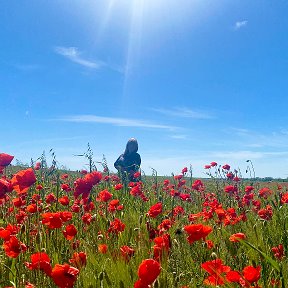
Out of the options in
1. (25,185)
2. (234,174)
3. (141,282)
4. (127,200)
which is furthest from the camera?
(234,174)

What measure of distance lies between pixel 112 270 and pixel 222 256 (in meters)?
1.24

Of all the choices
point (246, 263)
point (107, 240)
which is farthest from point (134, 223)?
point (246, 263)

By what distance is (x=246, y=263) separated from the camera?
10.1ft

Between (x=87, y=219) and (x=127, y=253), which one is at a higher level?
(x=87, y=219)

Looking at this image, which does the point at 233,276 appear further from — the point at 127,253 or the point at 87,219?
the point at 87,219

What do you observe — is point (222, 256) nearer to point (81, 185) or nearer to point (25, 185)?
point (81, 185)

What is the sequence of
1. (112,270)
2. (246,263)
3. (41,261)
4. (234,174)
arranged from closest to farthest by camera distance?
(41,261) < (112,270) < (246,263) < (234,174)

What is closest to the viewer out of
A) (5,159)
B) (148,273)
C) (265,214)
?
(148,273)

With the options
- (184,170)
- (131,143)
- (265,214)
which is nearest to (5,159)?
(265,214)

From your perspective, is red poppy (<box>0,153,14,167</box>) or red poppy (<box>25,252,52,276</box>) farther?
red poppy (<box>0,153,14,167</box>)

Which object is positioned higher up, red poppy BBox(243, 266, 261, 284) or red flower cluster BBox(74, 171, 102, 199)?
red flower cluster BBox(74, 171, 102, 199)

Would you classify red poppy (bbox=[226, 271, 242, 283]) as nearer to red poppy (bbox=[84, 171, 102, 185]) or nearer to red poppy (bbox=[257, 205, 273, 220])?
red poppy (bbox=[84, 171, 102, 185])

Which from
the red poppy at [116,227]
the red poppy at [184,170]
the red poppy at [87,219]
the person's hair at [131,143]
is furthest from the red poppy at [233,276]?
the person's hair at [131,143]

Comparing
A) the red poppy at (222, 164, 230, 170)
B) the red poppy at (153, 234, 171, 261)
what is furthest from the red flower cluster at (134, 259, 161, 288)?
the red poppy at (222, 164, 230, 170)
